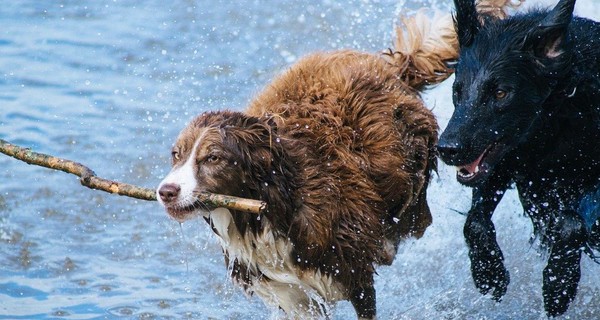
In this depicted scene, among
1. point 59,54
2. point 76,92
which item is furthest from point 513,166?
point 59,54

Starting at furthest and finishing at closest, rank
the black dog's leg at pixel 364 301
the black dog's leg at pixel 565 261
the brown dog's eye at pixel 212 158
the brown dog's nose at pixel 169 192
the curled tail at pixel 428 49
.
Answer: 1. the curled tail at pixel 428 49
2. the black dog's leg at pixel 364 301
3. the black dog's leg at pixel 565 261
4. the brown dog's eye at pixel 212 158
5. the brown dog's nose at pixel 169 192

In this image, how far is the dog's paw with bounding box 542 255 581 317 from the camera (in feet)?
17.1

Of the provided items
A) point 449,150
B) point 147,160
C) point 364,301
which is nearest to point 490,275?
point 364,301

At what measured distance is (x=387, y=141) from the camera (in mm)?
5508

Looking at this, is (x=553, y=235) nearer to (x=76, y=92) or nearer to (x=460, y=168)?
(x=460, y=168)

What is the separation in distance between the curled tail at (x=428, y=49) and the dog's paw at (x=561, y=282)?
1.50 m

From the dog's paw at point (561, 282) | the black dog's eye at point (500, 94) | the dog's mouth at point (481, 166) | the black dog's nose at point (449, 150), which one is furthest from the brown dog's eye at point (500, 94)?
the dog's paw at point (561, 282)

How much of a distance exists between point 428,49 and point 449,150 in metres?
1.59

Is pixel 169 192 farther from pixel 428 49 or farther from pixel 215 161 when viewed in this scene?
pixel 428 49

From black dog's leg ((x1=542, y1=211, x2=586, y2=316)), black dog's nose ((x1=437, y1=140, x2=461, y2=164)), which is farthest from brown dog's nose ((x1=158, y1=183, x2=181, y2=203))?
black dog's leg ((x1=542, y1=211, x2=586, y2=316))

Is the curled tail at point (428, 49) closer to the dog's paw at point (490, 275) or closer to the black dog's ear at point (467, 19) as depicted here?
the black dog's ear at point (467, 19)

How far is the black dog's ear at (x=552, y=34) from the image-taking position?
16.1 ft

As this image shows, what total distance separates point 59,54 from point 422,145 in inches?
236

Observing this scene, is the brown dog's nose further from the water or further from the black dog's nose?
the water
